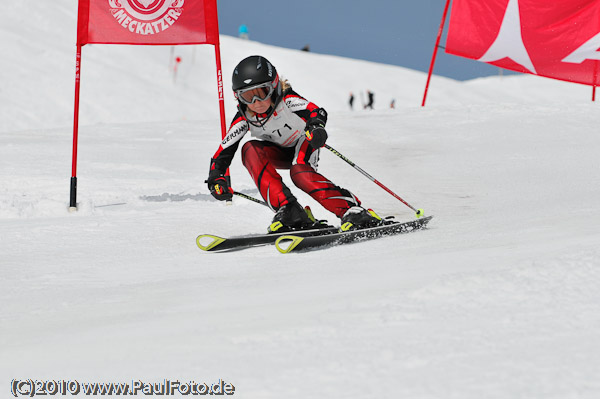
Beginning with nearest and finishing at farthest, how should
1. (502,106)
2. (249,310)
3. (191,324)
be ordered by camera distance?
(191,324) < (249,310) < (502,106)

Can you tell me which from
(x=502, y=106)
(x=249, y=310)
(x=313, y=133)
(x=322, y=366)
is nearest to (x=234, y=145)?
(x=313, y=133)

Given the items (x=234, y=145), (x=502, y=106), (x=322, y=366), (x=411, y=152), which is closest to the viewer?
(x=322, y=366)

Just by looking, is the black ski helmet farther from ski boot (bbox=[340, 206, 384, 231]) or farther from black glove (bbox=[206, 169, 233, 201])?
ski boot (bbox=[340, 206, 384, 231])

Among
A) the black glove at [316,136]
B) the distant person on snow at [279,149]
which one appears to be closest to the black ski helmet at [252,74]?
the distant person on snow at [279,149]

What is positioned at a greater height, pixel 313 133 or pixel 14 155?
pixel 313 133

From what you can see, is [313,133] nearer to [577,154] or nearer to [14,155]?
[577,154]

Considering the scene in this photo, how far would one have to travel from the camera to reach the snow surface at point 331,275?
1570mm

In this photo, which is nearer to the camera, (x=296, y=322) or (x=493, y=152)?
(x=296, y=322)

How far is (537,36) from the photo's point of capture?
10812mm

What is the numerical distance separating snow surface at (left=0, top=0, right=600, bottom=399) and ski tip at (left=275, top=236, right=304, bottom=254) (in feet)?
0.15

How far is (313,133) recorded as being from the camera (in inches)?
157

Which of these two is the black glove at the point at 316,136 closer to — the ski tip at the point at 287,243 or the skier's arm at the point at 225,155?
the skier's arm at the point at 225,155

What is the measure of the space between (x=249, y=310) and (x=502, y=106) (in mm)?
9672

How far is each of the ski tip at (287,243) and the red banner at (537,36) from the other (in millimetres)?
8240
